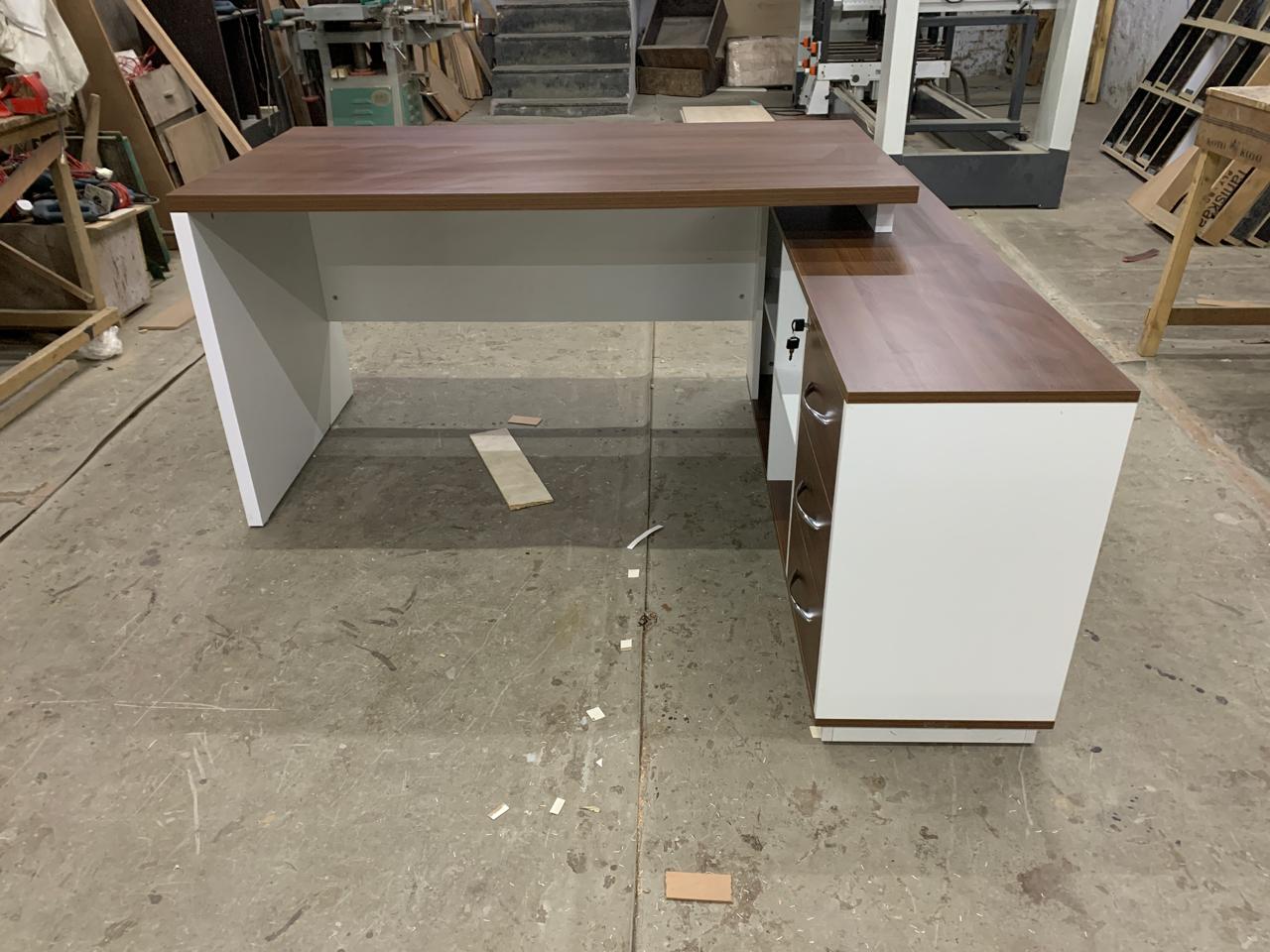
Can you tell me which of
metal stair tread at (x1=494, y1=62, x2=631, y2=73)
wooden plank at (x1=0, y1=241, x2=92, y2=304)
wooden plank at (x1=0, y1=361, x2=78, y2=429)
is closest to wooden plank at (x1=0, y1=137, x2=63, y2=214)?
wooden plank at (x1=0, y1=241, x2=92, y2=304)

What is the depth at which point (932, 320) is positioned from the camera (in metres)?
1.52

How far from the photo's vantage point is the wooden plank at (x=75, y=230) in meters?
2.93

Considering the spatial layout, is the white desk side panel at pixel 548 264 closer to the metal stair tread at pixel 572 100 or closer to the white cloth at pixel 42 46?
the white cloth at pixel 42 46

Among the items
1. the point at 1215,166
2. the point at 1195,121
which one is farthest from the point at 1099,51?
the point at 1215,166

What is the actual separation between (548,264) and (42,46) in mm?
1868

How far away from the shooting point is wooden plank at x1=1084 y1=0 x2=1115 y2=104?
6.83 metres

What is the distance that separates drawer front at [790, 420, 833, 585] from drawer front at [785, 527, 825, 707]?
0.09ft

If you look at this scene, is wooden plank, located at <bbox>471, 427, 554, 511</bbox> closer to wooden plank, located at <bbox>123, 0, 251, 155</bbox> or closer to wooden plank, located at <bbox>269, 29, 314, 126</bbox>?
wooden plank, located at <bbox>123, 0, 251, 155</bbox>

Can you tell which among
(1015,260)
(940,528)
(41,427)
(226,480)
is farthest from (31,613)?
(1015,260)

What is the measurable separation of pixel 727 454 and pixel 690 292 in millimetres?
477

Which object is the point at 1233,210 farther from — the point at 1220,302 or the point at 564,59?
the point at 564,59

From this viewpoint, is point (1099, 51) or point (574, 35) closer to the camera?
point (574, 35)

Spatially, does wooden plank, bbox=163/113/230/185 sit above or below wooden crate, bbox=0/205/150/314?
above

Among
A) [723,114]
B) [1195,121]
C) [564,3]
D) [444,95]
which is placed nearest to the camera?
[1195,121]
